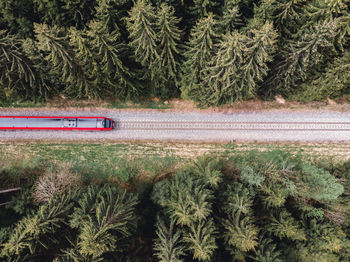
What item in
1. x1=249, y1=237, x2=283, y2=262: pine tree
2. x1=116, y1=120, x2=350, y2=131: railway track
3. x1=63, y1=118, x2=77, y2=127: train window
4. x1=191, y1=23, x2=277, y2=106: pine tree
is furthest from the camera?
x1=116, y1=120, x2=350, y2=131: railway track

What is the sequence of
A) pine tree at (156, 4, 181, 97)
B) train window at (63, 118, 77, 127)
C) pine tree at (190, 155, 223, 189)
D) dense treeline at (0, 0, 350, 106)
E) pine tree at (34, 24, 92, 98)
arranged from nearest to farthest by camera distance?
pine tree at (34, 24, 92, 98) → pine tree at (156, 4, 181, 97) → dense treeline at (0, 0, 350, 106) → pine tree at (190, 155, 223, 189) → train window at (63, 118, 77, 127)

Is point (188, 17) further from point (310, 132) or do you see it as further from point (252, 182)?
point (310, 132)

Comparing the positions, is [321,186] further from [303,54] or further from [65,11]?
[65,11]

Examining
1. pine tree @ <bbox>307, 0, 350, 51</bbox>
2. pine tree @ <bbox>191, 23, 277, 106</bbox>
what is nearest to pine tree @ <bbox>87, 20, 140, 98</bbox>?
pine tree @ <bbox>191, 23, 277, 106</bbox>

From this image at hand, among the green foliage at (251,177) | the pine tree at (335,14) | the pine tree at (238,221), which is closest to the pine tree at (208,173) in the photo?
the pine tree at (238,221)

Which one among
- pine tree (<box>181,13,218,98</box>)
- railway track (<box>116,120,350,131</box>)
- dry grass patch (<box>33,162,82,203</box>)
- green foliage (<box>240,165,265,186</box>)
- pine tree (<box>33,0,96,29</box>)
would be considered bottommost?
dry grass patch (<box>33,162,82,203</box>)

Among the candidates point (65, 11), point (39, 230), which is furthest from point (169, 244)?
point (65, 11)

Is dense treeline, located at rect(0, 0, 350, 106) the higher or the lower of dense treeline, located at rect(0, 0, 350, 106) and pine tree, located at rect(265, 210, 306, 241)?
the higher

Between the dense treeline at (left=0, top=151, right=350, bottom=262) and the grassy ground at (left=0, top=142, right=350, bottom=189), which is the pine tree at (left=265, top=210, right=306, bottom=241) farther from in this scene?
the grassy ground at (left=0, top=142, right=350, bottom=189)
